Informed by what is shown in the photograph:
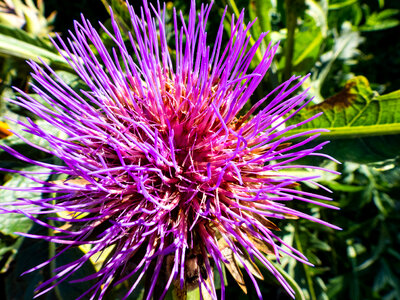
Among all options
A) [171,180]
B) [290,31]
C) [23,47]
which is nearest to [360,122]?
[290,31]

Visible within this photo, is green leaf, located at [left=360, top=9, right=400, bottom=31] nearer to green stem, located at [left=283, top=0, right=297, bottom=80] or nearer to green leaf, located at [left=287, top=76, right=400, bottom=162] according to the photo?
green stem, located at [left=283, top=0, right=297, bottom=80]

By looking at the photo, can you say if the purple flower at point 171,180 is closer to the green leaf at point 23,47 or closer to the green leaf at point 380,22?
the green leaf at point 23,47

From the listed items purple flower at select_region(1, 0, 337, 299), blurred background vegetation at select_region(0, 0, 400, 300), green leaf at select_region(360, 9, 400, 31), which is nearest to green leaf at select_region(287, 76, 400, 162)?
blurred background vegetation at select_region(0, 0, 400, 300)

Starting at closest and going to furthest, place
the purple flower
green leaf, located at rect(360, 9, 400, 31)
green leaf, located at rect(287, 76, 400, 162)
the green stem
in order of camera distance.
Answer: the purple flower < green leaf, located at rect(287, 76, 400, 162) < the green stem < green leaf, located at rect(360, 9, 400, 31)

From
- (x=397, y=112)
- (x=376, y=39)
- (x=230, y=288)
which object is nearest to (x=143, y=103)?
(x=397, y=112)

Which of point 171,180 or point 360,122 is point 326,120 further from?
point 171,180

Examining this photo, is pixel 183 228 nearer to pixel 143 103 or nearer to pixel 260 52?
pixel 143 103

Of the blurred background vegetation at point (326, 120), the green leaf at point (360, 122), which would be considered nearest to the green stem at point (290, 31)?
the blurred background vegetation at point (326, 120)

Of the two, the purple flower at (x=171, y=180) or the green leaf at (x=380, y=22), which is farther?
the green leaf at (x=380, y=22)
